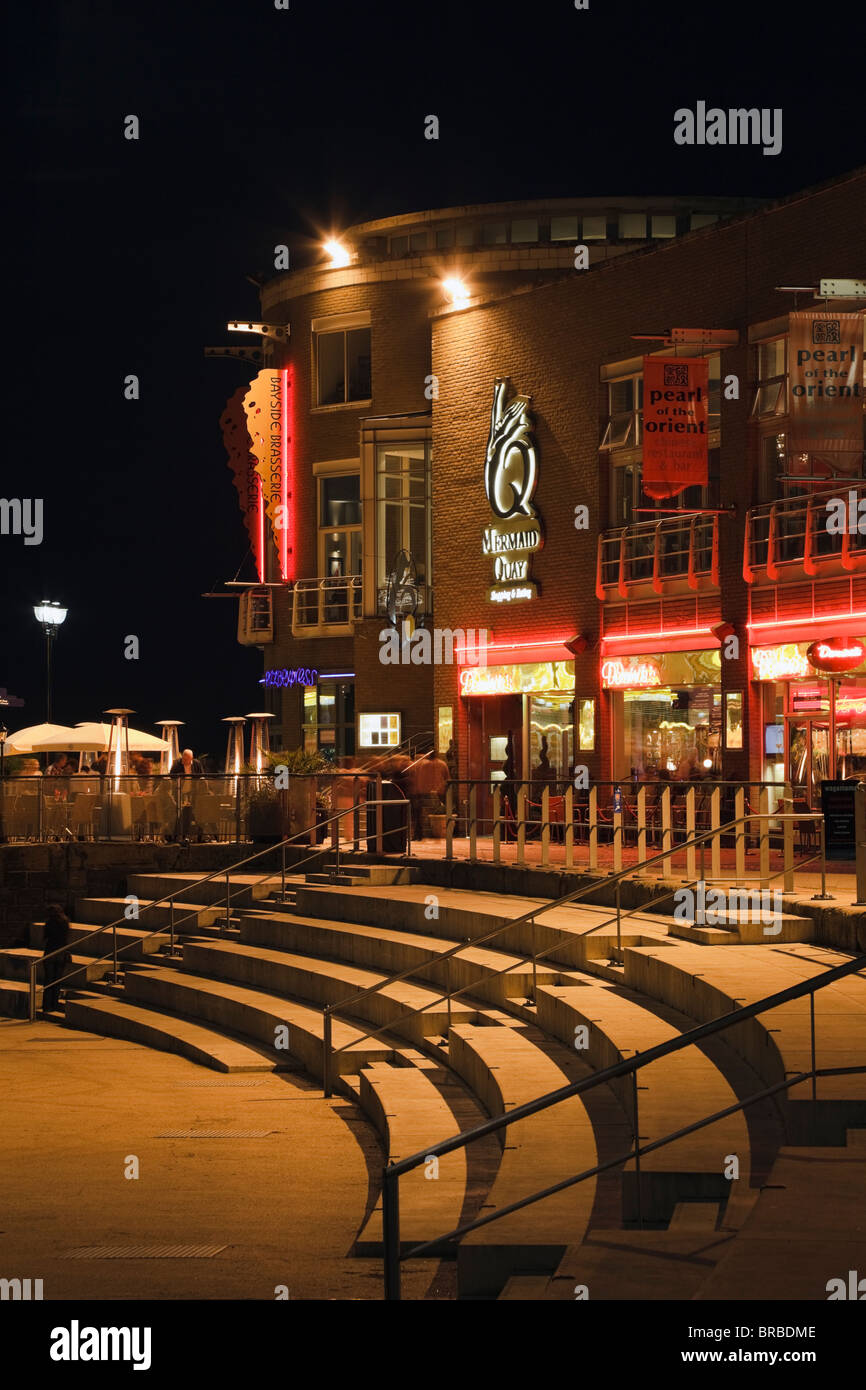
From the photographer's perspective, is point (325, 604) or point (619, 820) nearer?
point (619, 820)

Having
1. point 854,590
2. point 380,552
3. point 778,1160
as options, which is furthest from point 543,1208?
point 380,552

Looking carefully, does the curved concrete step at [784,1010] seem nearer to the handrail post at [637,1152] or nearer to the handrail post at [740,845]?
the handrail post at [637,1152]

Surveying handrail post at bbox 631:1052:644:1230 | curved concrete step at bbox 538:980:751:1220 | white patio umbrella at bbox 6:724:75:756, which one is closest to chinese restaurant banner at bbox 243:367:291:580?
white patio umbrella at bbox 6:724:75:756

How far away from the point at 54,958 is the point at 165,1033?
4.18 meters

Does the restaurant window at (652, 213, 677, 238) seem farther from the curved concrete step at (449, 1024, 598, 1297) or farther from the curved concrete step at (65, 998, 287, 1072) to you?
the curved concrete step at (449, 1024, 598, 1297)

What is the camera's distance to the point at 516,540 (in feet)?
98.3

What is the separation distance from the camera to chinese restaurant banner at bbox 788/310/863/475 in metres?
20.7

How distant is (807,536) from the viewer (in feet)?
77.9

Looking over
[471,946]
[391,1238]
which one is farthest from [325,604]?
[391,1238]

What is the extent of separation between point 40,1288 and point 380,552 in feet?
86.8

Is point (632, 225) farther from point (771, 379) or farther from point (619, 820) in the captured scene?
point (619, 820)

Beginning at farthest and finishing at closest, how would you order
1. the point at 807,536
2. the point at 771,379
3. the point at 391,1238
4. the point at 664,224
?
1. the point at 664,224
2. the point at 771,379
3. the point at 807,536
4. the point at 391,1238
